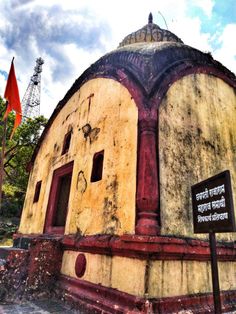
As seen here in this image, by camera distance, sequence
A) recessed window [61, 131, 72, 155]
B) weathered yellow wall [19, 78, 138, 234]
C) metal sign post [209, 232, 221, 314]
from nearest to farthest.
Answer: metal sign post [209, 232, 221, 314] → weathered yellow wall [19, 78, 138, 234] → recessed window [61, 131, 72, 155]

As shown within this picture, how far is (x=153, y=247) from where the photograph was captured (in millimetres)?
3457

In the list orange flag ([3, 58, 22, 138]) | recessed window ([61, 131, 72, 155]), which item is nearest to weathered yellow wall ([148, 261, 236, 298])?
recessed window ([61, 131, 72, 155])

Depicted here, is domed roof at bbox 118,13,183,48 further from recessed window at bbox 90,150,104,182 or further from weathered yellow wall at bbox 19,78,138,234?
recessed window at bbox 90,150,104,182

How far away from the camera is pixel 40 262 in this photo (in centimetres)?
523

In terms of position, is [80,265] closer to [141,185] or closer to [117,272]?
[117,272]

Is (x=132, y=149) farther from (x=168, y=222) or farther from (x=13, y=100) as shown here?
(x=13, y=100)

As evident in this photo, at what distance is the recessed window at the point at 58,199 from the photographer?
697cm

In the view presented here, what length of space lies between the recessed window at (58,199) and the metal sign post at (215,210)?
4321 mm

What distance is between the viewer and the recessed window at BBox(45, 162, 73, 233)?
6966 mm

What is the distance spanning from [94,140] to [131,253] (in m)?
2.98

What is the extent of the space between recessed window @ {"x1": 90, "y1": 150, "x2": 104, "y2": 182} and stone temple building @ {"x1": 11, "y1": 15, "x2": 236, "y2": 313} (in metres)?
0.02

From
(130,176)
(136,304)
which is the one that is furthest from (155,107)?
(136,304)

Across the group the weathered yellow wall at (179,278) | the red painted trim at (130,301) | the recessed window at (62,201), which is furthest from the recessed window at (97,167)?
the weathered yellow wall at (179,278)

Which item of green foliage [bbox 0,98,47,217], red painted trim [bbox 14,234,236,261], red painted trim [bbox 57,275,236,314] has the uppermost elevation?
green foliage [bbox 0,98,47,217]
